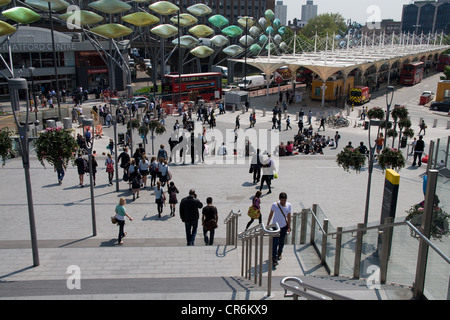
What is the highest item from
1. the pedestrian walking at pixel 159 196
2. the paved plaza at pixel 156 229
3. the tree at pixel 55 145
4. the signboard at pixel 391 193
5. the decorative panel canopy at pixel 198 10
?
the decorative panel canopy at pixel 198 10

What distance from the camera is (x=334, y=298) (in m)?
3.68

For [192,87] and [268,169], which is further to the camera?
[192,87]

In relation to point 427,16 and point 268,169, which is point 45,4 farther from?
point 427,16

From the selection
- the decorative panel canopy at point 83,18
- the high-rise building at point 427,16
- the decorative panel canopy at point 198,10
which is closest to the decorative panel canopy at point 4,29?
the decorative panel canopy at point 83,18

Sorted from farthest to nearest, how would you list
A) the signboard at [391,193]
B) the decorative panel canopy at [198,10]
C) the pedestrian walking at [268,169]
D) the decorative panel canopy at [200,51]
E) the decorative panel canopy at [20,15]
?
the decorative panel canopy at [198,10], the decorative panel canopy at [200,51], the decorative panel canopy at [20,15], the pedestrian walking at [268,169], the signboard at [391,193]

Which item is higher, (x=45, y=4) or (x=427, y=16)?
(x=427, y=16)

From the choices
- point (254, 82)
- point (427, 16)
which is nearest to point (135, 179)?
point (254, 82)

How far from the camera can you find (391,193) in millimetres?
9281

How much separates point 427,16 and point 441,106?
Result: 132746mm

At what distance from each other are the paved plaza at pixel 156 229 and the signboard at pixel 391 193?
6.34 feet

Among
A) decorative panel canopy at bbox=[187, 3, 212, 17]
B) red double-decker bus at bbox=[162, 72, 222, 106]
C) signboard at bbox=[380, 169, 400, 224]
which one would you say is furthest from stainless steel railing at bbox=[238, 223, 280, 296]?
decorative panel canopy at bbox=[187, 3, 212, 17]

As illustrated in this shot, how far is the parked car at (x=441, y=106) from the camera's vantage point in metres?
37.8

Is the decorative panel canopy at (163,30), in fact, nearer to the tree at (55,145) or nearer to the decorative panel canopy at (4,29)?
the decorative panel canopy at (4,29)
